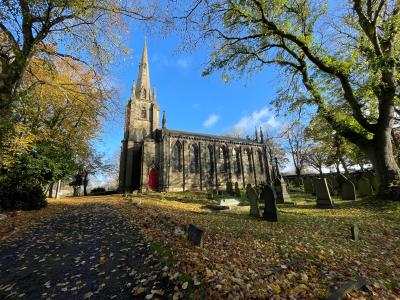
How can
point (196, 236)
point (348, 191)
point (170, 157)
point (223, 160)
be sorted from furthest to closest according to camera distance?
point (223, 160) → point (170, 157) → point (348, 191) → point (196, 236)

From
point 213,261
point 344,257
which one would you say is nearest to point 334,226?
point 344,257

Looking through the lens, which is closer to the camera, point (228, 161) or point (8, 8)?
point (8, 8)

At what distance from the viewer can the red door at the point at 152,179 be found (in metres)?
30.4

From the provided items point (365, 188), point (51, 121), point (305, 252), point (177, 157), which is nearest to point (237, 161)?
point (177, 157)

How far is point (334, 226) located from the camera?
7258 millimetres

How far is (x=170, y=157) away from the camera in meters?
31.5

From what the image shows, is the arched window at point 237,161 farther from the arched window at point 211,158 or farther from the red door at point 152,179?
the red door at point 152,179

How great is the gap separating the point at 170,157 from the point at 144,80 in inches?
A: 645

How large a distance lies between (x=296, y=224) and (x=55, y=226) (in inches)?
352

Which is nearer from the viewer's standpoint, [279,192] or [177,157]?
[279,192]

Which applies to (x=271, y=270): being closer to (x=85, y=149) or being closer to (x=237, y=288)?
(x=237, y=288)

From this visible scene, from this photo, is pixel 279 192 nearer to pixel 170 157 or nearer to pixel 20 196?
pixel 20 196

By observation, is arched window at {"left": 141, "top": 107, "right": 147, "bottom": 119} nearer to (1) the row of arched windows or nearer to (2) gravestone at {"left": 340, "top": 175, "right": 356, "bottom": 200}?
(1) the row of arched windows

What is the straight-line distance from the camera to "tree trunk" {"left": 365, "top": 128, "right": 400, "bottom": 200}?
10062mm
